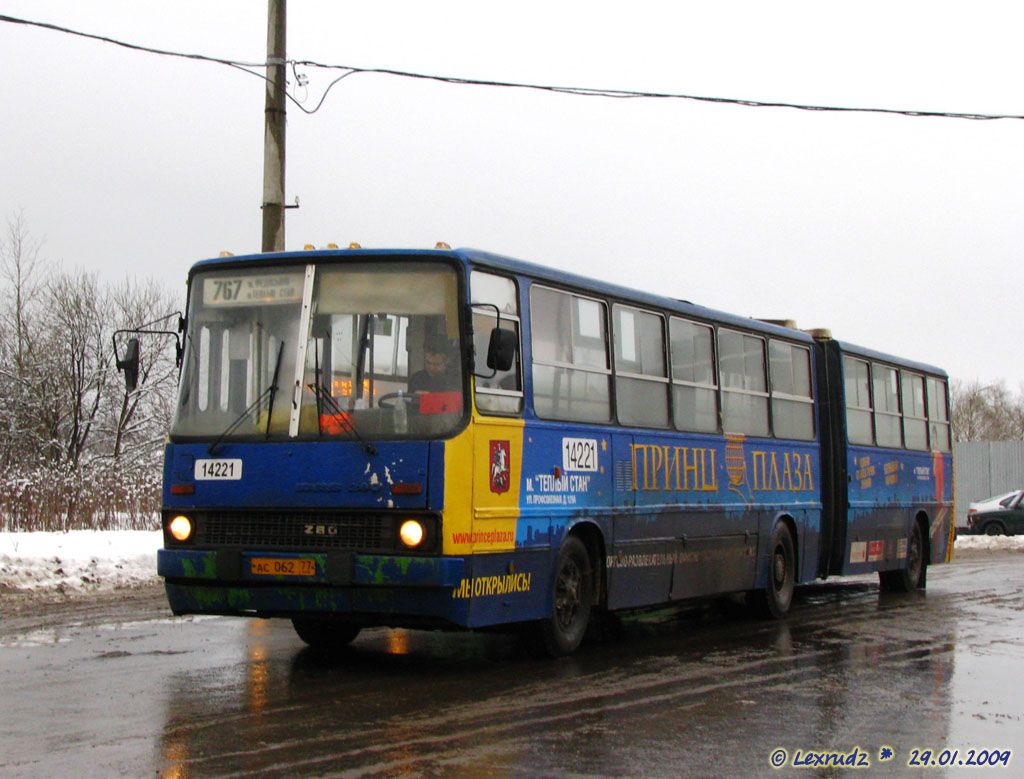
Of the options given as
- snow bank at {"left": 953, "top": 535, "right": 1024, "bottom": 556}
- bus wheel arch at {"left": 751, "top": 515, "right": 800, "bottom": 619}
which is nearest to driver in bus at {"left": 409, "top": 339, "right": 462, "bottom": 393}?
bus wheel arch at {"left": 751, "top": 515, "right": 800, "bottom": 619}

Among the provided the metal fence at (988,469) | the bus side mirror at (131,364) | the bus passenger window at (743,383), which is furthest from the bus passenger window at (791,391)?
the metal fence at (988,469)

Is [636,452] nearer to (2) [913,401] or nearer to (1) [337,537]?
(1) [337,537]

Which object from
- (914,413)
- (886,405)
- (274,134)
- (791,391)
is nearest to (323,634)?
(791,391)

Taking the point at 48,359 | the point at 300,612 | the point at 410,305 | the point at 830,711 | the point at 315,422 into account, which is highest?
the point at 48,359

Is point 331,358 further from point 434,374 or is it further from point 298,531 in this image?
point 298,531

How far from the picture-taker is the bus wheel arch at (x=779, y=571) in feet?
47.6

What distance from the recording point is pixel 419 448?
935 cm

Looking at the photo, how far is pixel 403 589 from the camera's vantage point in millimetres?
9328

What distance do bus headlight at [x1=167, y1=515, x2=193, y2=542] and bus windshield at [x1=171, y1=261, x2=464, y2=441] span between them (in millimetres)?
603

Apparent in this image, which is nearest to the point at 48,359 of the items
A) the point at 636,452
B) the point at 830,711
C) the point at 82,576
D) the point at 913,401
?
the point at 82,576

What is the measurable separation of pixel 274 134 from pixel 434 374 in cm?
874

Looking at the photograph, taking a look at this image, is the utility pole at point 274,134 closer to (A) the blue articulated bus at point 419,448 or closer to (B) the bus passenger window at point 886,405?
(A) the blue articulated bus at point 419,448

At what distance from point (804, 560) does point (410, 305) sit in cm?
744

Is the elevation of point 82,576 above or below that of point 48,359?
below
